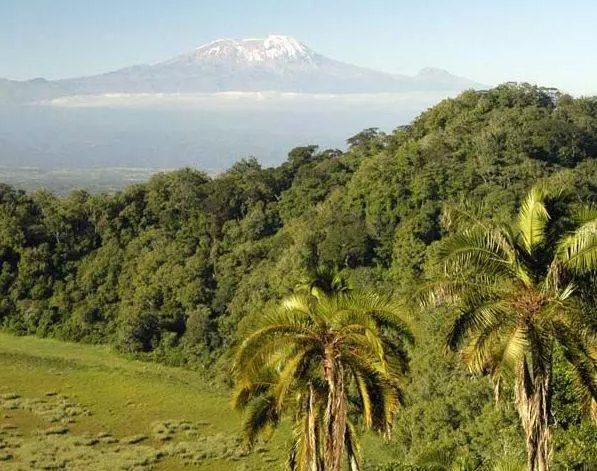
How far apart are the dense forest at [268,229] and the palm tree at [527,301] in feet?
49.4

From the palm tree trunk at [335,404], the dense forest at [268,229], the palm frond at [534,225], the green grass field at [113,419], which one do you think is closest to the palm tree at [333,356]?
the palm tree trunk at [335,404]

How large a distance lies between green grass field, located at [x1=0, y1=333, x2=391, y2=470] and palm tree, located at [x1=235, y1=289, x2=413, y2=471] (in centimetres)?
1001

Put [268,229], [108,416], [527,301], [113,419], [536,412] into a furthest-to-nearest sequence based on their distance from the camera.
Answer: [268,229] → [108,416] → [113,419] → [536,412] → [527,301]

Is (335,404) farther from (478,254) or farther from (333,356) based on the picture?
(478,254)

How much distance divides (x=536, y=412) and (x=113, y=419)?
24111 millimetres

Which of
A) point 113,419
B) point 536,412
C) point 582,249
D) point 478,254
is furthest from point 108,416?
point 582,249

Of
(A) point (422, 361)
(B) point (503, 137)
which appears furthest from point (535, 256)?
(B) point (503, 137)

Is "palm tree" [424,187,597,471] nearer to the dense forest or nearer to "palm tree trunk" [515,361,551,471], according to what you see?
"palm tree trunk" [515,361,551,471]

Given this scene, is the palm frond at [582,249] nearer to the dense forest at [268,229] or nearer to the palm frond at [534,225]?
the palm frond at [534,225]

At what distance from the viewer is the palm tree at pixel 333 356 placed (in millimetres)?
7680

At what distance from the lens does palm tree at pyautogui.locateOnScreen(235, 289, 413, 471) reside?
25.2 feet

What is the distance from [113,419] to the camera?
28672 mm

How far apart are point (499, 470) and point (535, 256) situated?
341 cm

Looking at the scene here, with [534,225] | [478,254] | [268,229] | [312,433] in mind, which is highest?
[534,225]
